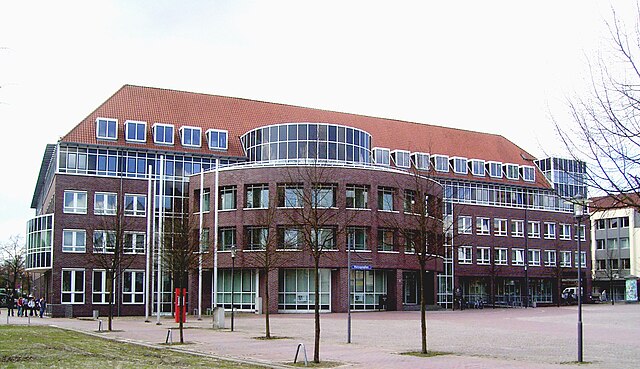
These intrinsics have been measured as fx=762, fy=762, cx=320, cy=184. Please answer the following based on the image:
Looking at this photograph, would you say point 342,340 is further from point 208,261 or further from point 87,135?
point 87,135

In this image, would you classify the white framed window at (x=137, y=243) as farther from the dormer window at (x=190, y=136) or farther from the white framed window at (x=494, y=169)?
the white framed window at (x=494, y=169)

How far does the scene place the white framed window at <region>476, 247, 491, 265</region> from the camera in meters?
79.5

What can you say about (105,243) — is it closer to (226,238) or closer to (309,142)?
(226,238)

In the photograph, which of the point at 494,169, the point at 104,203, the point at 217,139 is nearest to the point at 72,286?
the point at 104,203

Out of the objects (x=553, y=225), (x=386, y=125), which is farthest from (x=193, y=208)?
(x=553, y=225)

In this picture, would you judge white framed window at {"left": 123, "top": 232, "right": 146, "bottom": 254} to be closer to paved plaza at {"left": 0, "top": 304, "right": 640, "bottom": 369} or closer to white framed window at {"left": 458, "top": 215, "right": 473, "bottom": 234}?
paved plaza at {"left": 0, "top": 304, "right": 640, "bottom": 369}

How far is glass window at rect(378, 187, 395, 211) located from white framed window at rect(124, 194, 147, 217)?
62.6ft

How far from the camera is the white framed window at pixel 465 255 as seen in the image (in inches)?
3063

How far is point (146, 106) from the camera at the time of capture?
66.6m

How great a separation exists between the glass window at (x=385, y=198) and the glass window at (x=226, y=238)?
1143 cm

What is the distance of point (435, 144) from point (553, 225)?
1754 cm

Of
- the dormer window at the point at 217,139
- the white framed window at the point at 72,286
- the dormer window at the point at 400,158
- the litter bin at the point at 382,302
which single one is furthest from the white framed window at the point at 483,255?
the white framed window at the point at 72,286

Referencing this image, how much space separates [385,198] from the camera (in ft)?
193

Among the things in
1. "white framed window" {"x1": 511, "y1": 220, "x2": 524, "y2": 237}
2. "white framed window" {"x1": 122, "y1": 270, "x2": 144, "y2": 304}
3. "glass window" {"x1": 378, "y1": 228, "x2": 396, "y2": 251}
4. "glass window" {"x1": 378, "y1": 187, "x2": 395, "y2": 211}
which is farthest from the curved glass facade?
"white framed window" {"x1": 511, "y1": 220, "x2": 524, "y2": 237}
